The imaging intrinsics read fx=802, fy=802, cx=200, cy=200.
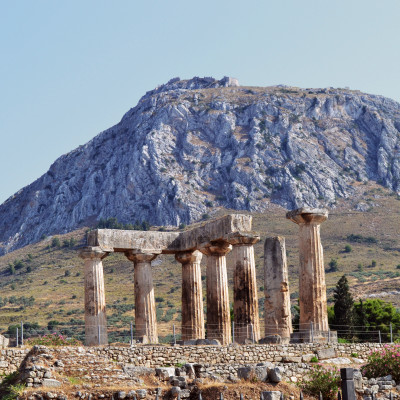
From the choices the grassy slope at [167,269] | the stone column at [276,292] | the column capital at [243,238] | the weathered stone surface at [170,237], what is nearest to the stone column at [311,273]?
the stone column at [276,292]

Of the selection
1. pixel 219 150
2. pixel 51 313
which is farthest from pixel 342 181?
pixel 51 313

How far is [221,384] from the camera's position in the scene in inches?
964

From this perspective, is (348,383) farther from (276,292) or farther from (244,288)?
(276,292)

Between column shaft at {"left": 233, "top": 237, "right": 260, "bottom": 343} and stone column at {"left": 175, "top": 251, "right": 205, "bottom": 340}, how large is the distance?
4.86 meters

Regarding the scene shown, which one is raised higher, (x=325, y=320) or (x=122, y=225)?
(x=122, y=225)

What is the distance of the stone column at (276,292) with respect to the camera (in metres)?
35.2

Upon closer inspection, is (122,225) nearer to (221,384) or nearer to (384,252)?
(384,252)

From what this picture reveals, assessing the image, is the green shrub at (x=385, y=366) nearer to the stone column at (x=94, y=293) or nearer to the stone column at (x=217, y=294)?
the stone column at (x=217, y=294)

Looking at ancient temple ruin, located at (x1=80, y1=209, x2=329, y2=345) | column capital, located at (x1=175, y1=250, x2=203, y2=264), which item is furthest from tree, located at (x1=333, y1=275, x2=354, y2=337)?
column capital, located at (x1=175, y1=250, x2=203, y2=264)

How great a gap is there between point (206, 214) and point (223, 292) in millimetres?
107201

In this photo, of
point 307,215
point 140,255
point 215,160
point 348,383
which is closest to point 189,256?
point 140,255

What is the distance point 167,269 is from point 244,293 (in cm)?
7293

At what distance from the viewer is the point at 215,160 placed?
162 m

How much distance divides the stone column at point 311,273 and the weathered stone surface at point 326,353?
1.70 meters
